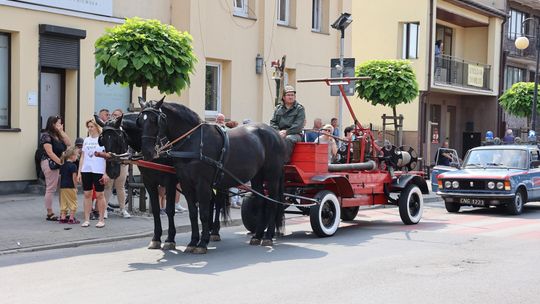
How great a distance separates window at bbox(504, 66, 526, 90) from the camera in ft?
129

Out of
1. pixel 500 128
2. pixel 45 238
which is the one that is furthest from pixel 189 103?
pixel 500 128

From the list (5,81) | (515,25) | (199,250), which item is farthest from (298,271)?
(515,25)

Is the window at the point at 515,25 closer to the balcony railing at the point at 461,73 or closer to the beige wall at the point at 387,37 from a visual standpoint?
the balcony railing at the point at 461,73

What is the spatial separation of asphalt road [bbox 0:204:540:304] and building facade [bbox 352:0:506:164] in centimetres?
1783

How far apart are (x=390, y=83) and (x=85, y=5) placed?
9.00 m

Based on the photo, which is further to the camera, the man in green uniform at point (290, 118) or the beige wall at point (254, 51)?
the beige wall at point (254, 51)

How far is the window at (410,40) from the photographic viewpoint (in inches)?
1252

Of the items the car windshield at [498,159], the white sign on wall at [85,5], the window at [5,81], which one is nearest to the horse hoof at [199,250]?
the window at [5,81]

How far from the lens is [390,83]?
2238cm

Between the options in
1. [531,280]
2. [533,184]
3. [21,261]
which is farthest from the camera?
[533,184]

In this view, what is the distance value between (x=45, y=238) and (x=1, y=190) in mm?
5366

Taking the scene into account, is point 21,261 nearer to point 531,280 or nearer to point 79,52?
point 531,280

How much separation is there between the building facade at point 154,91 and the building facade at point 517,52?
14862 mm

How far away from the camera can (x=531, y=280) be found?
909 centimetres
